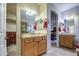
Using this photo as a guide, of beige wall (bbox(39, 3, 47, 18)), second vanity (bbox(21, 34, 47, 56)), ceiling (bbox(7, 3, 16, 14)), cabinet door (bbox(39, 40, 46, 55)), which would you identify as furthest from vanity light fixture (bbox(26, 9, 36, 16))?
cabinet door (bbox(39, 40, 46, 55))

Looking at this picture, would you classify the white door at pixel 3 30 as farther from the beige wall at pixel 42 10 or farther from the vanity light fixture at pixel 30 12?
the beige wall at pixel 42 10

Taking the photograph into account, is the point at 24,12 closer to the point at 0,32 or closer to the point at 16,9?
the point at 16,9

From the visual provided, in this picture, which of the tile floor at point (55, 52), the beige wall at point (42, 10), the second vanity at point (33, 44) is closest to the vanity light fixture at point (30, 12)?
the beige wall at point (42, 10)

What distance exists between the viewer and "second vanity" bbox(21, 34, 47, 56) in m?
1.76

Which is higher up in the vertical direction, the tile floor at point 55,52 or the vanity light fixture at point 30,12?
the vanity light fixture at point 30,12

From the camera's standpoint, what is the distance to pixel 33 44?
71.6 inches

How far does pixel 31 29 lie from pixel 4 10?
20.8 inches

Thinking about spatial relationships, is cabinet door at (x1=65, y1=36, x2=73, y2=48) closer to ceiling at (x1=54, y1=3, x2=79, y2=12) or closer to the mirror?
ceiling at (x1=54, y1=3, x2=79, y2=12)

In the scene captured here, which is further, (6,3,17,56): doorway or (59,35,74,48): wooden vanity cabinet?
(59,35,74,48): wooden vanity cabinet

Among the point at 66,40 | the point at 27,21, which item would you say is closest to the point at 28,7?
Result: the point at 27,21

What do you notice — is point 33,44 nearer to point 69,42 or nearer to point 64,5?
point 69,42

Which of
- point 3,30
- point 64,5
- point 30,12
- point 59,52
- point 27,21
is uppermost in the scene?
point 64,5

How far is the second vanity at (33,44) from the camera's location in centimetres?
176

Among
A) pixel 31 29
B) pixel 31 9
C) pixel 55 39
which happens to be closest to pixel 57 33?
pixel 55 39
